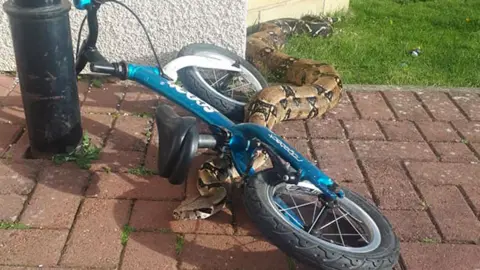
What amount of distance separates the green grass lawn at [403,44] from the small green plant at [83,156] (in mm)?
2610

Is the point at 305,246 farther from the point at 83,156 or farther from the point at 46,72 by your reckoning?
the point at 46,72

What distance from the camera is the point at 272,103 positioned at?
14.1 ft

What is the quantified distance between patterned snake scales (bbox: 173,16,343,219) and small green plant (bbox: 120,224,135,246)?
0.87ft

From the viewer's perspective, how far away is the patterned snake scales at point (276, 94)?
3295 millimetres

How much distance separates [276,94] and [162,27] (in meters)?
1.31

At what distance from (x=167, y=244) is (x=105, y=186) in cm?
70

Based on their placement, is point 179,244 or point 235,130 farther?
point 235,130

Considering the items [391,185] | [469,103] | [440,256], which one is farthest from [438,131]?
[440,256]

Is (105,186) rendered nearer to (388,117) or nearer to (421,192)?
(421,192)

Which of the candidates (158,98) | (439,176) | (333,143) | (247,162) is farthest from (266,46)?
(247,162)

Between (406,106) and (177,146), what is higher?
(177,146)

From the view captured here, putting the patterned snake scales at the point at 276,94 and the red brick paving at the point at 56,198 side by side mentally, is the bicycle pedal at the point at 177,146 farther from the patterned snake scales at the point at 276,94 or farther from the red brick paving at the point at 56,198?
the red brick paving at the point at 56,198

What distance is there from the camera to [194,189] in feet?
11.6

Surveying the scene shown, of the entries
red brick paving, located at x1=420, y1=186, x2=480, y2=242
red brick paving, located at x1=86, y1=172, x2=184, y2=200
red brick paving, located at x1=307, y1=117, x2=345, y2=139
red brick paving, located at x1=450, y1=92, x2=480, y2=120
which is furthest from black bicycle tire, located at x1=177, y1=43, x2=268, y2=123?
red brick paving, located at x1=450, y1=92, x2=480, y2=120
